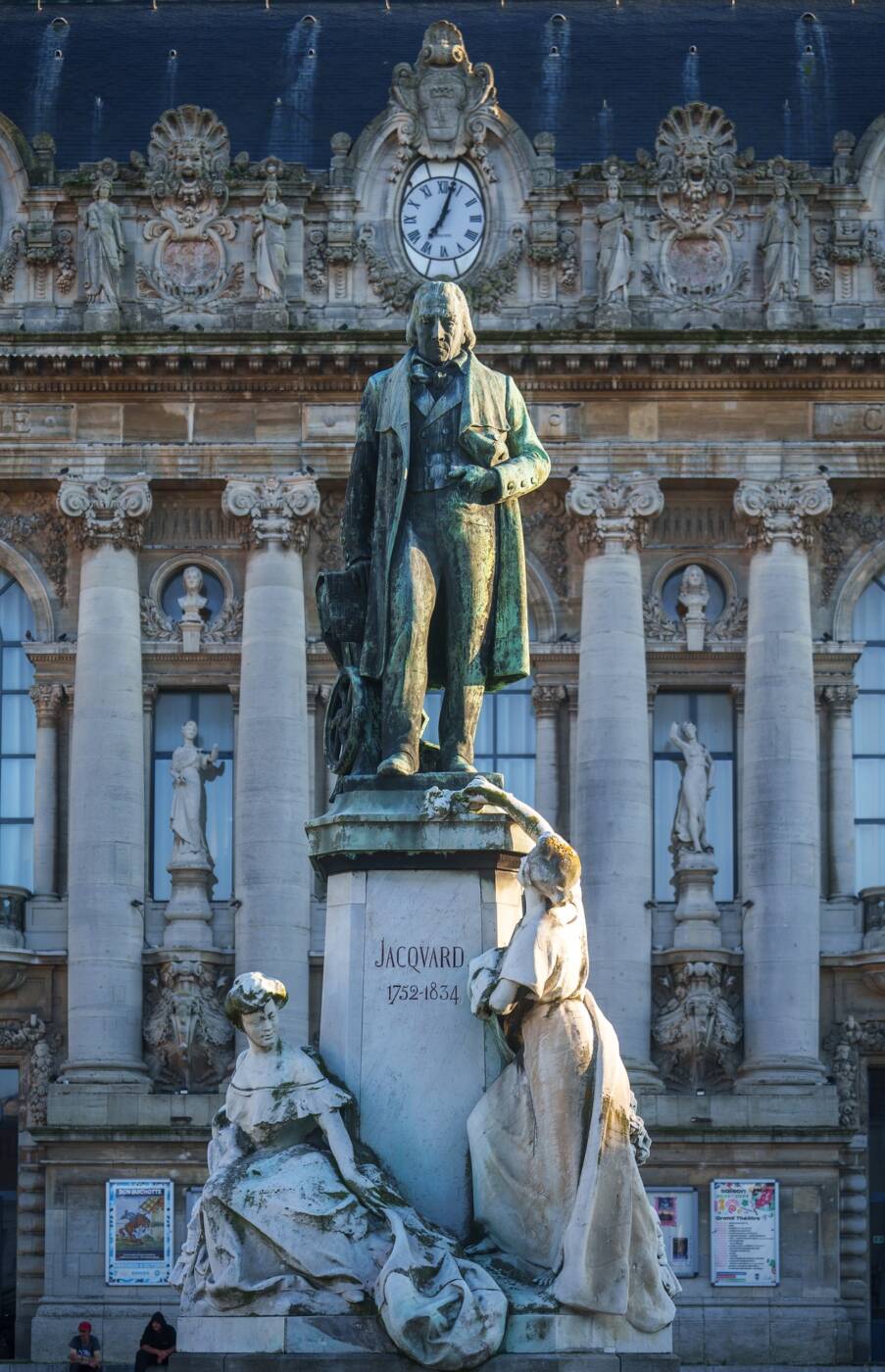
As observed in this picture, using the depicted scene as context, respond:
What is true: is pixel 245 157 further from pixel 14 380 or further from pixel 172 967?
pixel 172 967

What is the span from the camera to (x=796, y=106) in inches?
1966

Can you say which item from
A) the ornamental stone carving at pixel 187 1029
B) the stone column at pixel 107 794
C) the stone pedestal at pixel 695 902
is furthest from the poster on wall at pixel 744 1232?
the stone column at pixel 107 794

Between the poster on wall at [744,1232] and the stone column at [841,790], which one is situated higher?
the stone column at [841,790]

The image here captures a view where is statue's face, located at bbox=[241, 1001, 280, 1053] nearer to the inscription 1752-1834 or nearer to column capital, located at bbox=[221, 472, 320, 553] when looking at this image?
the inscription 1752-1834

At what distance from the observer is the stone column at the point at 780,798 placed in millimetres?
44844

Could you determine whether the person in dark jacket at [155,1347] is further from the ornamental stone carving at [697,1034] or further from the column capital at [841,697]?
the column capital at [841,697]

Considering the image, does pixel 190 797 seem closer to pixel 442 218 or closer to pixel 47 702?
pixel 47 702

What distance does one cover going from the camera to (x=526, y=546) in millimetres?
47125

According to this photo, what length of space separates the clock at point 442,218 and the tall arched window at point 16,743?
749cm

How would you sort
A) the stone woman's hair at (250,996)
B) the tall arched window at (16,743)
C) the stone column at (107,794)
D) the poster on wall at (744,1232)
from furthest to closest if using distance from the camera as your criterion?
1. the tall arched window at (16,743)
2. the stone column at (107,794)
3. the poster on wall at (744,1232)
4. the stone woman's hair at (250,996)

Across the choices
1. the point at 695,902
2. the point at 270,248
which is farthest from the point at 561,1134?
the point at 270,248

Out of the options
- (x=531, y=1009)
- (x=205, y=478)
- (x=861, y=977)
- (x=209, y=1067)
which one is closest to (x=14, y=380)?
(x=205, y=478)

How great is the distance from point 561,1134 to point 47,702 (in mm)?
31158

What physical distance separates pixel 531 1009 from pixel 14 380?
31.5 meters
